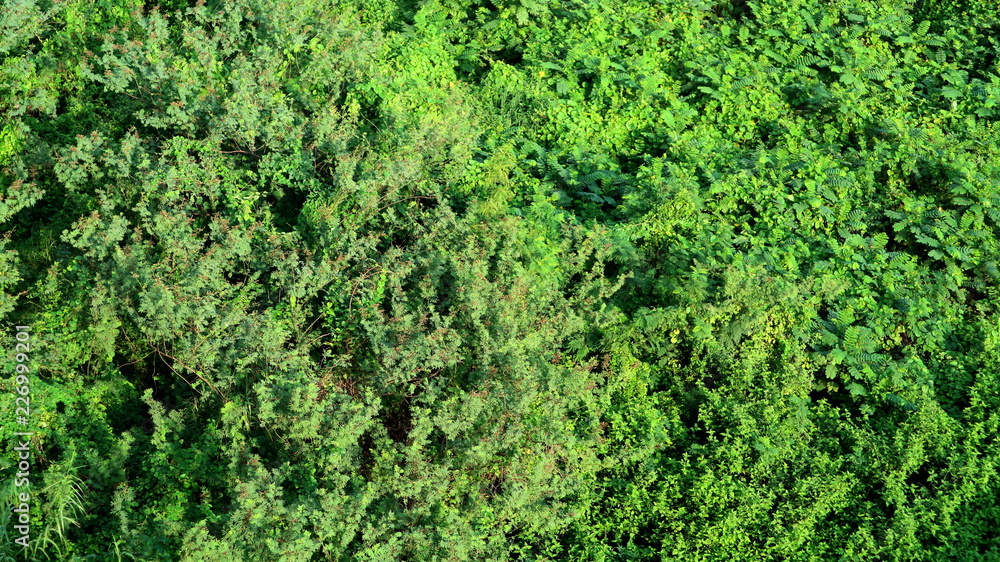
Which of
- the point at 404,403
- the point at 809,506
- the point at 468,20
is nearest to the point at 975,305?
the point at 809,506

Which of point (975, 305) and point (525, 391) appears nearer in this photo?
point (525, 391)

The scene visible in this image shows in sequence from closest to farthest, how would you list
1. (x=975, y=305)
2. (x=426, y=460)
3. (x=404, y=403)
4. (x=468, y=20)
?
(x=426, y=460) → (x=404, y=403) → (x=975, y=305) → (x=468, y=20)

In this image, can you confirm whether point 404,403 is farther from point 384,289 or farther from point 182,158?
point 182,158

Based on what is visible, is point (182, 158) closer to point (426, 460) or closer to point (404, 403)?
point (404, 403)

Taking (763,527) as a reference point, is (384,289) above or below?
above

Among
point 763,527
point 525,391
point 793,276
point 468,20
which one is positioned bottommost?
point 763,527

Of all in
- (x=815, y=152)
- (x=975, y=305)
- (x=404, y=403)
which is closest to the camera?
(x=404, y=403)

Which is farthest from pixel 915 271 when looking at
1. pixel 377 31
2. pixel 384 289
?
pixel 377 31
